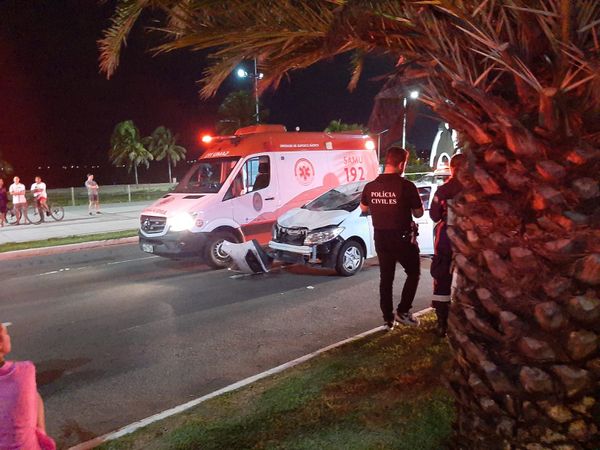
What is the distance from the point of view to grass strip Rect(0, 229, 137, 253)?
42.8ft

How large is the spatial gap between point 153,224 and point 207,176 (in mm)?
1437

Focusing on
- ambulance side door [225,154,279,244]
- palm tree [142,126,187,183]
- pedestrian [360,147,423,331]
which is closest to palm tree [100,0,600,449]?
pedestrian [360,147,423,331]

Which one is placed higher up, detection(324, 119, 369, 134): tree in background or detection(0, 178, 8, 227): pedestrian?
detection(324, 119, 369, 134): tree in background

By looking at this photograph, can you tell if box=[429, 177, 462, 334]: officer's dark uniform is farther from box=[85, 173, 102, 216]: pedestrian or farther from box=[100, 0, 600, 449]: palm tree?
box=[85, 173, 102, 216]: pedestrian

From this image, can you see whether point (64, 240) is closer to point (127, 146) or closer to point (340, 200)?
point (340, 200)

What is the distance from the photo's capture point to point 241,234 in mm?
10414

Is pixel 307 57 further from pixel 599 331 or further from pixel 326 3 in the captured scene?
pixel 599 331

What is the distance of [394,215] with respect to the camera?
5.24 meters

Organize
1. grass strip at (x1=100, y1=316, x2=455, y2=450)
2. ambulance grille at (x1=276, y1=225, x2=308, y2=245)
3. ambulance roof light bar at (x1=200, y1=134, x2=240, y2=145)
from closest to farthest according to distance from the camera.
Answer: grass strip at (x1=100, y1=316, x2=455, y2=450)
ambulance grille at (x1=276, y1=225, x2=308, y2=245)
ambulance roof light bar at (x1=200, y1=134, x2=240, y2=145)

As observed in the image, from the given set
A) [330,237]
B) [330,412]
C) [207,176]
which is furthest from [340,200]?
[330,412]

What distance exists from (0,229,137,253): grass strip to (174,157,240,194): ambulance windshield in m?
4.42

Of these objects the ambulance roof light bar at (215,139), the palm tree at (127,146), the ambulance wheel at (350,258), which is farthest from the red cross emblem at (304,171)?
the palm tree at (127,146)

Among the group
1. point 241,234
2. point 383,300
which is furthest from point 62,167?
point 383,300

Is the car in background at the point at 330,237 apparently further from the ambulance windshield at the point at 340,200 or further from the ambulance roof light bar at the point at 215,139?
the ambulance roof light bar at the point at 215,139
